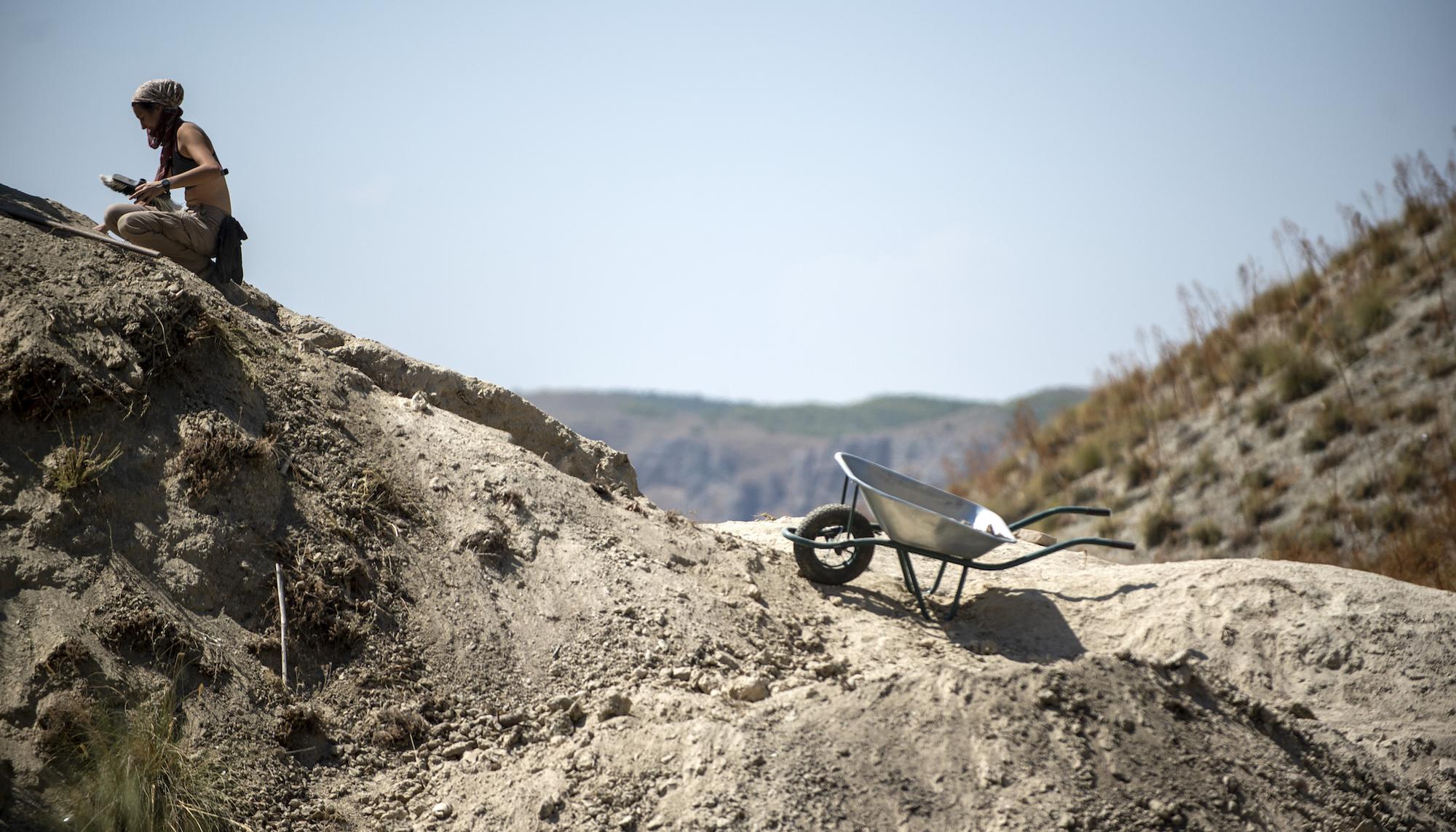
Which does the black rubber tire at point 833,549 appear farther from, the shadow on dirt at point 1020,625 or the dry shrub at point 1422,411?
the dry shrub at point 1422,411

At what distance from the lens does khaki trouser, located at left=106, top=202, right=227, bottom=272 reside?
5965 mm

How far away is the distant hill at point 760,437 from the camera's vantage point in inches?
2554

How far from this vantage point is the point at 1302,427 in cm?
1538

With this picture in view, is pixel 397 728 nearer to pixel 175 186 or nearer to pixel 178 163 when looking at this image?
pixel 175 186

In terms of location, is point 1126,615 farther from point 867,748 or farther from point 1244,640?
point 867,748

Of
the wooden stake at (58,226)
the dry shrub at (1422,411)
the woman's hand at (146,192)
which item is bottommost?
the dry shrub at (1422,411)

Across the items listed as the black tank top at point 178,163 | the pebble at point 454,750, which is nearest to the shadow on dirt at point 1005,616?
the pebble at point 454,750

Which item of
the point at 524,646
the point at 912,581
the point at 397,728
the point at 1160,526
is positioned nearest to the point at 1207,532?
the point at 1160,526

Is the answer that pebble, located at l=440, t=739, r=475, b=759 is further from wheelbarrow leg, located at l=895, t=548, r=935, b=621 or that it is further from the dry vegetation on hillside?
the dry vegetation on hillside

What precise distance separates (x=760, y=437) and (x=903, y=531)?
70.9m

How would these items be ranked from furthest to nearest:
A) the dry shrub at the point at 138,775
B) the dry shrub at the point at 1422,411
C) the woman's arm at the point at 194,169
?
the dry shrub at the point at 1422,411
the woman's arm at the point at 194,169
the dry shrub at the point at 138,775

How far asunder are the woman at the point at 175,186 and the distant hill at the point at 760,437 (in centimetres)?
4970

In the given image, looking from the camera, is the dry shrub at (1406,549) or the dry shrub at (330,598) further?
the dry shrub at (1406,549)

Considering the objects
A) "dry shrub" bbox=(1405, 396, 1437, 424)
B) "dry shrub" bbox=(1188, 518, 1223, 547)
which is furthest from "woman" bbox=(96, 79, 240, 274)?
"dry shrub" bbox=(1405, 396, 1437, 424)
